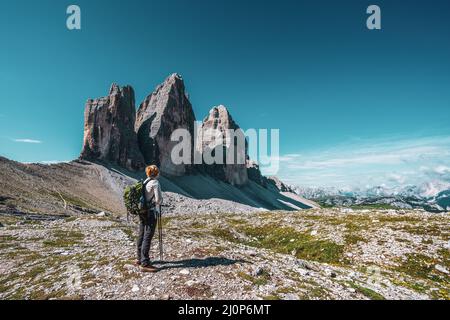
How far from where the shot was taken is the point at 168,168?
536ft

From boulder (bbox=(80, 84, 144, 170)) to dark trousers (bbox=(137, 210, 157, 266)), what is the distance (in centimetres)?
13423

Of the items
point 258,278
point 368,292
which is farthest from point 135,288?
point 368,292

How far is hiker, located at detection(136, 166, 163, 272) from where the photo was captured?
12.6m

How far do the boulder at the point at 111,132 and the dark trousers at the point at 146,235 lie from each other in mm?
134227

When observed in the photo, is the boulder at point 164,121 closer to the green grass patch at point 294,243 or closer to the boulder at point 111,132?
the boulder at point 111,132

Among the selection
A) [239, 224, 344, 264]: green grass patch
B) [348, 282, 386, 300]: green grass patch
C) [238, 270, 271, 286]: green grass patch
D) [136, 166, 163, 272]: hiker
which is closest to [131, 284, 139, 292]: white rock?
[136, 166, 163, 272]: hiker

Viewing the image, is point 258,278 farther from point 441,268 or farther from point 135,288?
point 441,268

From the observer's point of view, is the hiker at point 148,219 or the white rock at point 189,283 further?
the hiker at point 148,219

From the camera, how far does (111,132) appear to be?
14012 cm

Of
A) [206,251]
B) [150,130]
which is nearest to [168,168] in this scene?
[150,130]

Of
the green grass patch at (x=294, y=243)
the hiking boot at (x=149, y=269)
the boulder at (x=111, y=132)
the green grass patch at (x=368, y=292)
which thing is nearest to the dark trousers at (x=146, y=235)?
the hiking boot at (x=149, y=269)

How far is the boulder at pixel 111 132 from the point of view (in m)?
134
